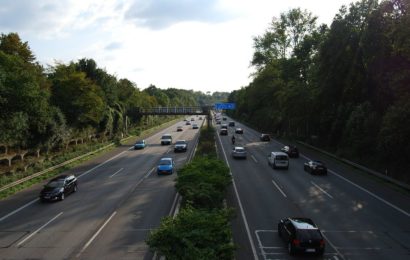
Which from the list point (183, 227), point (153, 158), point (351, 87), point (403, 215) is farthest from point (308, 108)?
point (183, 227)

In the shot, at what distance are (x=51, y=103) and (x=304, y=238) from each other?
4502 cm

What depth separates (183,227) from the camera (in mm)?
13633

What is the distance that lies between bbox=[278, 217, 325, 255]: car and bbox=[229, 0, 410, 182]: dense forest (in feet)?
47.9

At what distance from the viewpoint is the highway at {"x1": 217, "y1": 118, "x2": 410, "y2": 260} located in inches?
716

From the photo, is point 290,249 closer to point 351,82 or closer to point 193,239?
point 193,239

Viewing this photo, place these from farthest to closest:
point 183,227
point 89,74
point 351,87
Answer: point 89,74 → point 351,87 → point 183,227

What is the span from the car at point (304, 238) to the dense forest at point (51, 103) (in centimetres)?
2925

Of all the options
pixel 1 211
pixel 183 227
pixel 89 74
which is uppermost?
pixel 89 74

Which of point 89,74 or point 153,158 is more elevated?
point 89,74

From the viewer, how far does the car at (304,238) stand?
16.9m

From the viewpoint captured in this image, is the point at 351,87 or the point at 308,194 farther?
the point at 351,87

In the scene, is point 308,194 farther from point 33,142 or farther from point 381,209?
point 33,142

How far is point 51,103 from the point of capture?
5394cm

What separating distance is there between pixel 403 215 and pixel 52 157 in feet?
126
